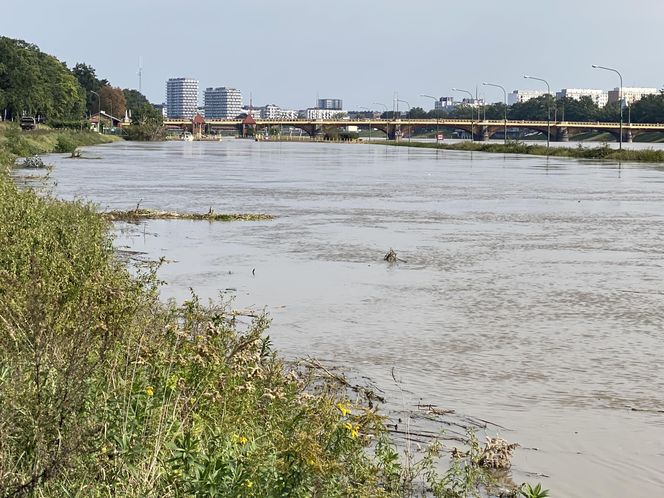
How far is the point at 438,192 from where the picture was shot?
46.6 m

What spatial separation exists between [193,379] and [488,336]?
701 centimetres

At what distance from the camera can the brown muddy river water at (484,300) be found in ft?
34.2

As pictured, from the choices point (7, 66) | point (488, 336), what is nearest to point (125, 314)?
point (488, 336)

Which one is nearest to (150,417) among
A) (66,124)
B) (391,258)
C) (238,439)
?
(238,439)

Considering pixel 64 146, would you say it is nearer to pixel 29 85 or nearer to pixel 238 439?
pixel 29 85

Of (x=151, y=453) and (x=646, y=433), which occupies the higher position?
(x=151, y=453)

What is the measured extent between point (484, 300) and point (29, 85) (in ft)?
380

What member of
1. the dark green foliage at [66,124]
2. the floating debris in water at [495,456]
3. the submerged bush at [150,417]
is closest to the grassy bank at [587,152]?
the dark green foliage at [66,124]

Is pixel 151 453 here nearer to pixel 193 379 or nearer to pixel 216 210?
pixel 193 379

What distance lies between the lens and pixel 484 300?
1745 centimetres

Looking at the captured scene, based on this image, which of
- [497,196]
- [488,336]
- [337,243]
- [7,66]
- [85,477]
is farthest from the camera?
[7,66]

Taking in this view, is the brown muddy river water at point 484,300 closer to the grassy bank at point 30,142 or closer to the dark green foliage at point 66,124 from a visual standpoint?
the grassy bank at point 30,142

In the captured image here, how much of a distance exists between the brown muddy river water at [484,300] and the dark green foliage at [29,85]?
3461 inches

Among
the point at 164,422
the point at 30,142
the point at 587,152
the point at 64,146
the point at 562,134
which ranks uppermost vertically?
the point at 562,134
